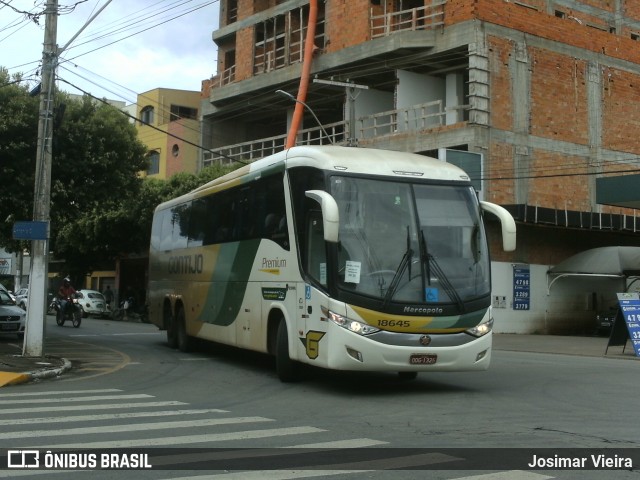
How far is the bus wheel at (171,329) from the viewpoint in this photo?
20578mm

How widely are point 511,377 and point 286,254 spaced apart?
479cm

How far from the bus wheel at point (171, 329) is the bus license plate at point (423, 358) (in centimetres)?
1021

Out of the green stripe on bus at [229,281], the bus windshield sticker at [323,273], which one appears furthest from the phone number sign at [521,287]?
the bus windshield sticker at [323,273]

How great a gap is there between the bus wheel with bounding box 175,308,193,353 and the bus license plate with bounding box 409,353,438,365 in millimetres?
9002

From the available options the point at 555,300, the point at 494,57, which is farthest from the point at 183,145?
the point at 555,300

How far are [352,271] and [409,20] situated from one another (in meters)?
26.6

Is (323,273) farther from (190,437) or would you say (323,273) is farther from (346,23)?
(346,23)

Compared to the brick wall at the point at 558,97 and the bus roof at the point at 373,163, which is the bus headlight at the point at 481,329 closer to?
the bus roof at the point at 373,163

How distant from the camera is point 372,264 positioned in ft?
38.0

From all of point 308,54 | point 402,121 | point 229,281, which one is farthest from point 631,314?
point 308,54

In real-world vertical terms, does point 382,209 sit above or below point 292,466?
above

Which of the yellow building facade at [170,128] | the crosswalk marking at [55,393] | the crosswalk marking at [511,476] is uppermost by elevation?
the yellow building facade at [170,128]

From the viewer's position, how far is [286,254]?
13.2 meters

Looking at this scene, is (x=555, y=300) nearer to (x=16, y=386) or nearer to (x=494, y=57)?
(x=494, y=57)
